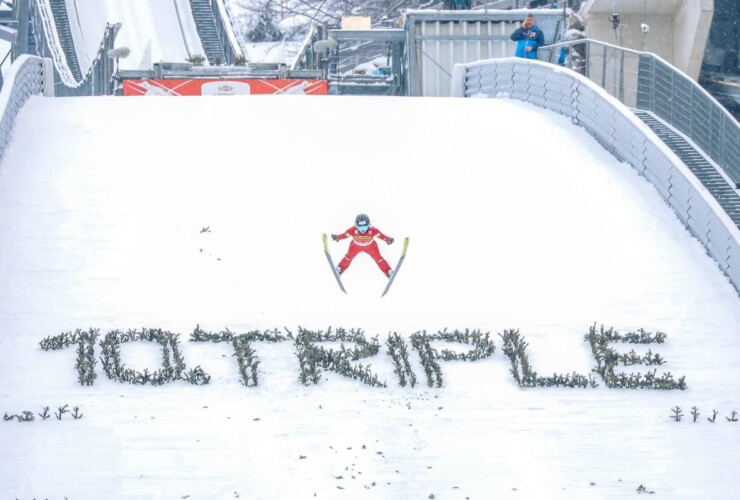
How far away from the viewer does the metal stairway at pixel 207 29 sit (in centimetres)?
3784

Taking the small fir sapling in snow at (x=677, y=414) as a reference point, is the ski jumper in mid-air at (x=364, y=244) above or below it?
above

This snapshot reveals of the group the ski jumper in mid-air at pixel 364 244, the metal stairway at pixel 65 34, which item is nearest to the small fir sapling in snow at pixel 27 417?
the ski jumper in mid-air at pixel 364 244

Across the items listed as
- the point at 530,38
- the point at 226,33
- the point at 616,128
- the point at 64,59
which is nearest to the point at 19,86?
the point at 616,128

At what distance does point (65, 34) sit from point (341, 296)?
90.0ft

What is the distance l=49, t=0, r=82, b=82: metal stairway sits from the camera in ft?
123

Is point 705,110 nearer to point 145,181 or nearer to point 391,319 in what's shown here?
point 391,319

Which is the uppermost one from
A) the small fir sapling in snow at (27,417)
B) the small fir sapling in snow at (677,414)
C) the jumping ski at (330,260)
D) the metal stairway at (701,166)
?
the metal stairway at (701,166)

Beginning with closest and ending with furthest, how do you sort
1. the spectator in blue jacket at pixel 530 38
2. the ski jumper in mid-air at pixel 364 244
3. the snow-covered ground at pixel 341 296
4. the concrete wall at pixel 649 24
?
the snow-covered ground at pixel 341 296 < the ski jumper in mid-air at pixel 364 244 < the spectator in blue jacket at pixel 530 38 < the concrete wall at pixel 649 24

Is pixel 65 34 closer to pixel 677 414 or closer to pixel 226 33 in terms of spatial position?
pixel 226 33

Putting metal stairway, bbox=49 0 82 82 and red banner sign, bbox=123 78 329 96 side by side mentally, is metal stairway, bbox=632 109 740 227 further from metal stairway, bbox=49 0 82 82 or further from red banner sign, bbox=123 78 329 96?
metal stairway, bbox=49 0 82 82

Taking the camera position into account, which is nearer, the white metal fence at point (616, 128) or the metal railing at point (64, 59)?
the white metal fence at point (616, 128)

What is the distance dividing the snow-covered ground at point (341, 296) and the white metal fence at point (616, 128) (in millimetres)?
216

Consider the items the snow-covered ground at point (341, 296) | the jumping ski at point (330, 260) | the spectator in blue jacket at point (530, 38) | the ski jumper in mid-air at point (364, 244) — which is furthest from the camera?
the spectator in blue jacket at point (530, 38)

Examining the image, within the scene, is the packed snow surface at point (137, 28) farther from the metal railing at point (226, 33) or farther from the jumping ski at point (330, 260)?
the jumping ski at point (330, 260)
